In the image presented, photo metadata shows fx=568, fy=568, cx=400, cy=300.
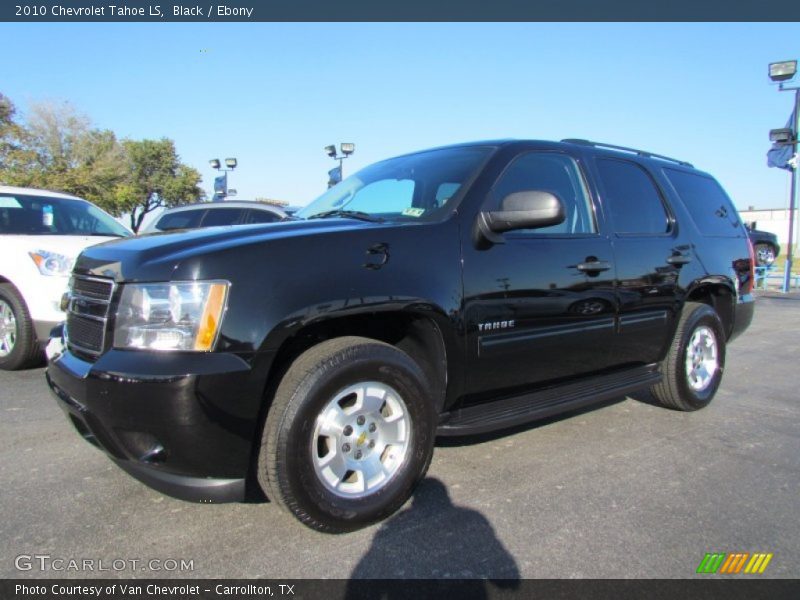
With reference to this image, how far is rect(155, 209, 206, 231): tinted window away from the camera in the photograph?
925 centimetres

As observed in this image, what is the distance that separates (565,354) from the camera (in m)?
3.35

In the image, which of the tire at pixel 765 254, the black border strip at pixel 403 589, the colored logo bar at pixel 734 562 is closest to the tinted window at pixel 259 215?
the black border strip at pixel 403 589

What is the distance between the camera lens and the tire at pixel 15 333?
16.4ft

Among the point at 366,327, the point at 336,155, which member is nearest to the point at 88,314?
the point at 366,327

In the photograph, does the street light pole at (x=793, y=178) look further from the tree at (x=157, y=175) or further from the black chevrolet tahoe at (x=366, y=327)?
the tree at (x=157, y=175)

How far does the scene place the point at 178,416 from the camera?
2.14 meters

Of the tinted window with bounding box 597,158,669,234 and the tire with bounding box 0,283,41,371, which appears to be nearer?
the tinted window with bounding box 597,158,669,234

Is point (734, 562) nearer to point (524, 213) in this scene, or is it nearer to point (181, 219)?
point (524, 213)

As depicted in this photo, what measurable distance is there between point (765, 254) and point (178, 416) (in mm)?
20902

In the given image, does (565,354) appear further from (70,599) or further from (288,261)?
(70,599)

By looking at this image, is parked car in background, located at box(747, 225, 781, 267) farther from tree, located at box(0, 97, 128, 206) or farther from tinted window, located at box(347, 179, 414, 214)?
A: tree, located at box(0, 97, 128, 206)

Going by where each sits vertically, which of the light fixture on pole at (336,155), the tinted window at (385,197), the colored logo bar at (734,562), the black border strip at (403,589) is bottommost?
the colored logo bar at (734,562)

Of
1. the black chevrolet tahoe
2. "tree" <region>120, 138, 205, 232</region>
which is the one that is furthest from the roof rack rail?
"tree" <region>120, 138, 205, 232</region>

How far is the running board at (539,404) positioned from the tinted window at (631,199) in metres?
1.00
